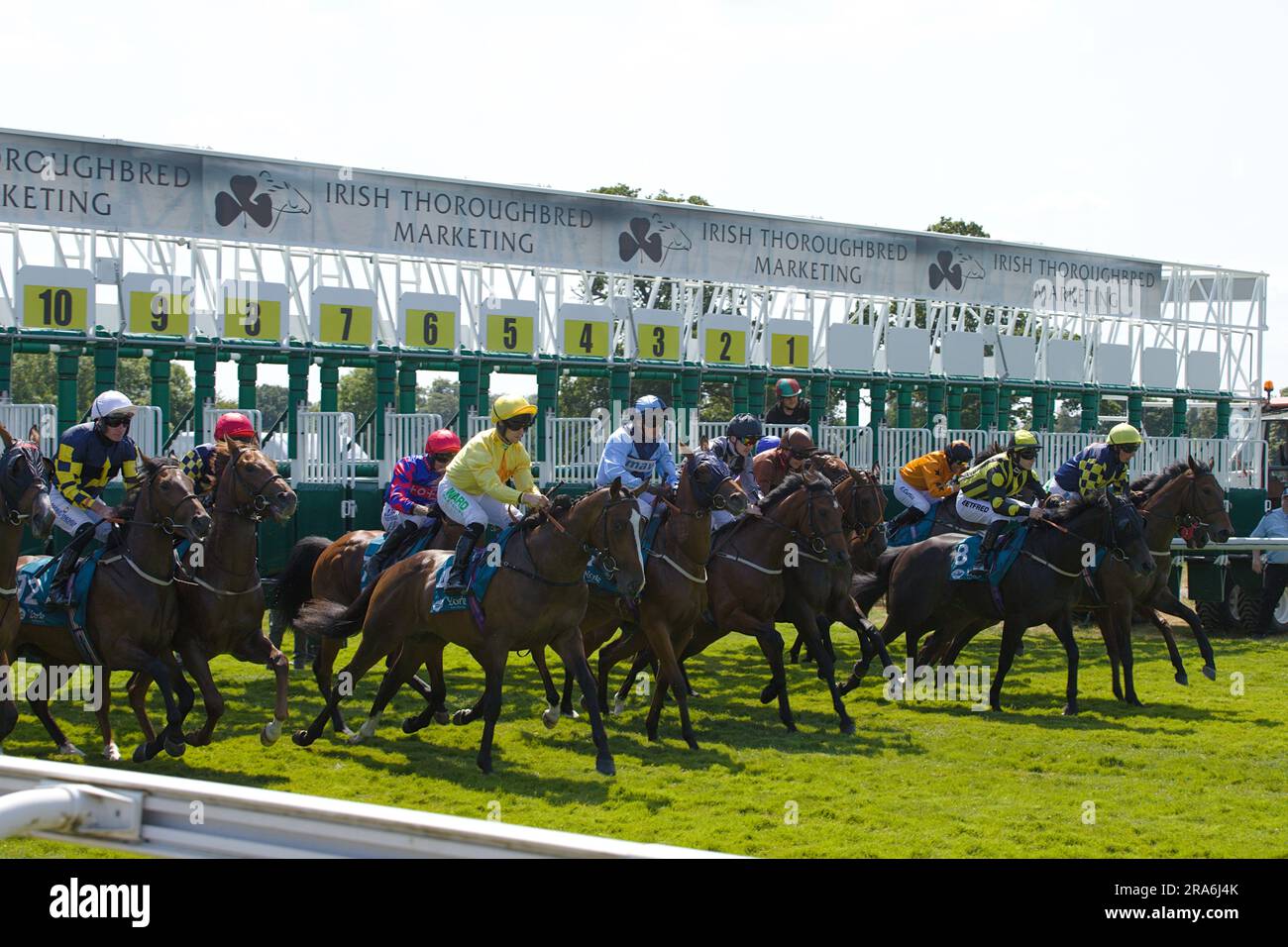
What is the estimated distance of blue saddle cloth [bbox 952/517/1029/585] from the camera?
31.9 ft

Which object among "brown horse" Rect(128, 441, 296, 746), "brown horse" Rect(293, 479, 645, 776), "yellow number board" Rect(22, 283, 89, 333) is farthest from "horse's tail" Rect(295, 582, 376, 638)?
"yellow number board" Rect(22, 283, 89, 333)

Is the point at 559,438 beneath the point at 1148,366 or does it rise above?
beneath

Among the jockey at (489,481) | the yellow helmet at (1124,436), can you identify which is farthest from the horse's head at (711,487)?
the yellow helmet at (1124,436)

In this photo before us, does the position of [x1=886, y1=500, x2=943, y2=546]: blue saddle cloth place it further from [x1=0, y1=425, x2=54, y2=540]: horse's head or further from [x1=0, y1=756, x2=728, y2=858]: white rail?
[x1=0, y1=756, x2=728, y2=858]: white rail

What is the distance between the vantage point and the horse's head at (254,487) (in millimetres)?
7383

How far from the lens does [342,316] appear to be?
55.3 ft

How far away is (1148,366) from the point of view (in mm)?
23969

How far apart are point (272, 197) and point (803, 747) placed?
36.9ft

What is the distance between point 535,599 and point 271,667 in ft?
5.18

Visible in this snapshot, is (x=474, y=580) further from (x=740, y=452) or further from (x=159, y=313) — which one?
(x=159, y=313)

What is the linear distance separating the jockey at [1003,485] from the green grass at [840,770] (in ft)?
3.97

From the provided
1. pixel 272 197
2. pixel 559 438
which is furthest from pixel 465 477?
pixel 272 197

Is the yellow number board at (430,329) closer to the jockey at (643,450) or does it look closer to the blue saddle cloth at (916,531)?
the blue saddle cloth at (916,531)
